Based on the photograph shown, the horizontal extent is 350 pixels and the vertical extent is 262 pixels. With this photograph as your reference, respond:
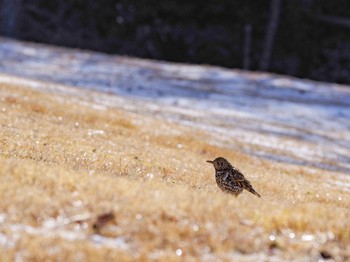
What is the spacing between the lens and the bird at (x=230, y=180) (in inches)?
590

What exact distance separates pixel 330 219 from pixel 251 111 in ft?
100

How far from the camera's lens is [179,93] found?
47.2 metres

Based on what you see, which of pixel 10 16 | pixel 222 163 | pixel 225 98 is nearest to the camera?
pixel 222 163

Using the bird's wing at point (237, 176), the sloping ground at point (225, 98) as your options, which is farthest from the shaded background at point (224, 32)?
the bird's wing at point (237, 176)

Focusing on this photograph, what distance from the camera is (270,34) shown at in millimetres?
59688

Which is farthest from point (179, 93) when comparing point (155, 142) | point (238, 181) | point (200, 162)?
point (238, 181)

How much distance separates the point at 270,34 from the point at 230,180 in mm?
45618

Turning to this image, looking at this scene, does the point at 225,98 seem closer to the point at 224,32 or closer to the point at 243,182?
the point at 224,32

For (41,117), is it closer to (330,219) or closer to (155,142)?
(155,142)

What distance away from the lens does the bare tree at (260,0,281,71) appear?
59.3 m

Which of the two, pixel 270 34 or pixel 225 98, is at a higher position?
pixel 225 98

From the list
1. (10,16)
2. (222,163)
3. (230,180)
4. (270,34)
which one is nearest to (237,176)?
(230,180)

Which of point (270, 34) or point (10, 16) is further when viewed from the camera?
point (10, 16)

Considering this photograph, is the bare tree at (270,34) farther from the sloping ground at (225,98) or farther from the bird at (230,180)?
the bird at (230,180)
